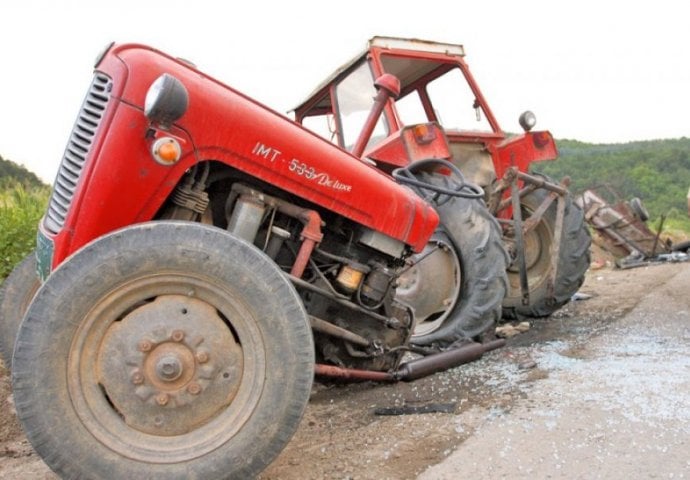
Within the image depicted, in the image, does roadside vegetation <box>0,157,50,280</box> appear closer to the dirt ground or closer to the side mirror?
the dirt ground

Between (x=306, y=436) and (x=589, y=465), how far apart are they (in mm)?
1179

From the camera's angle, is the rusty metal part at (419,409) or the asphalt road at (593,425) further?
the rusty metal part at (419,409)

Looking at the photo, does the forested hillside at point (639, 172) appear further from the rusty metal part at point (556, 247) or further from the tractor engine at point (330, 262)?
the tractor engine at point (330, 262)

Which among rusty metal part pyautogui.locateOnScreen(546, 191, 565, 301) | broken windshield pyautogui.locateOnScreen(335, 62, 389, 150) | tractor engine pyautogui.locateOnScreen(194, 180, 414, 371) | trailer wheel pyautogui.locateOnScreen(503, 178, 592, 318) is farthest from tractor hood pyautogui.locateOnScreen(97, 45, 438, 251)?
trailer wheel pyautogui.locateOnScreen(503, 178, 592, 318)

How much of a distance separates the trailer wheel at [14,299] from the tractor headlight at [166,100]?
4.83 ft

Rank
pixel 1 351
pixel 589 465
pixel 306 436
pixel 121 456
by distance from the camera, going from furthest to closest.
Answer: pixel 1 351 → pixel 306 436 → pixel 589 465 → pixel 121 456

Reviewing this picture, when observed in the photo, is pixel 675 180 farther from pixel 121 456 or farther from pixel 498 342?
pixel 121 456

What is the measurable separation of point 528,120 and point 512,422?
12.8ft

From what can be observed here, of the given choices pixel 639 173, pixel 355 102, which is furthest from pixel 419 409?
pixel 639 173

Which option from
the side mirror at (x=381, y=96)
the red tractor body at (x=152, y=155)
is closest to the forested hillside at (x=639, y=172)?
the side mirror at (x=381, y=96)

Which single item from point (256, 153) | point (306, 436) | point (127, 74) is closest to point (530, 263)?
point (306, 436)

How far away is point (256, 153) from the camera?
2.59 m

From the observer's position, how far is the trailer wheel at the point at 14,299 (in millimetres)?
3449

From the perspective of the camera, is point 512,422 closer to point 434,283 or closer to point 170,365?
point 170,365
